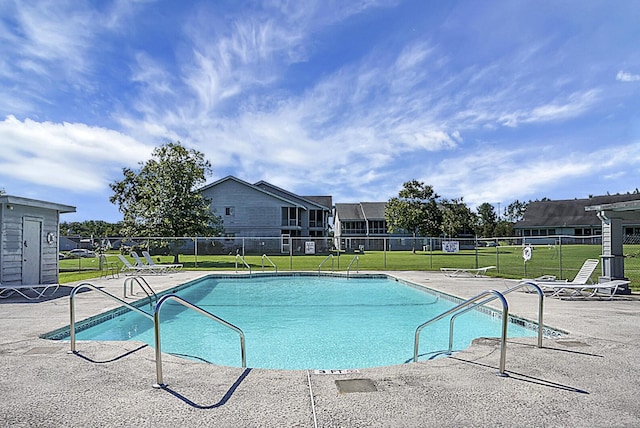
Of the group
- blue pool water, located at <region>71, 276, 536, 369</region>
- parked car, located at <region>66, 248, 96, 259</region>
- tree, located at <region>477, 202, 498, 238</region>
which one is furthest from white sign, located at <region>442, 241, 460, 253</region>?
tree, located at <region>477, 202, 498, 238</region>

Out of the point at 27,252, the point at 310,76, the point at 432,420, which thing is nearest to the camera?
the point at 432,420

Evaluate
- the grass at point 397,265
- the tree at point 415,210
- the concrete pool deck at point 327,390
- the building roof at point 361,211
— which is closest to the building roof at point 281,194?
the building roof at point 361,211

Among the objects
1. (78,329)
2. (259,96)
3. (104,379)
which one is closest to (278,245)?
(259,96)

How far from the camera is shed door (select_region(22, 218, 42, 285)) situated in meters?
12.3

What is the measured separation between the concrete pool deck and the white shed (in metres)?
7.18

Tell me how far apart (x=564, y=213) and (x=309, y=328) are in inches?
2398

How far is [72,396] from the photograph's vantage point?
12.3 feet

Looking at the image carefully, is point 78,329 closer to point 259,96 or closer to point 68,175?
point 259,96

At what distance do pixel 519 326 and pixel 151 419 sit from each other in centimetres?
667

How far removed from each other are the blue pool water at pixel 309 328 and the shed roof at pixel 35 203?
4.72 meters

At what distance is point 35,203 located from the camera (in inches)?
482

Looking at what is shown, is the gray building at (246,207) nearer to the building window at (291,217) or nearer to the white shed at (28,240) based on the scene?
the building window at (291,217)

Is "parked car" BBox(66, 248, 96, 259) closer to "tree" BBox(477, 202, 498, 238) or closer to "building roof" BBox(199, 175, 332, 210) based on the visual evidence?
"building roof" BBox(199, 175, 332, 210)

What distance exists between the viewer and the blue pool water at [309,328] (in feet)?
23.4
